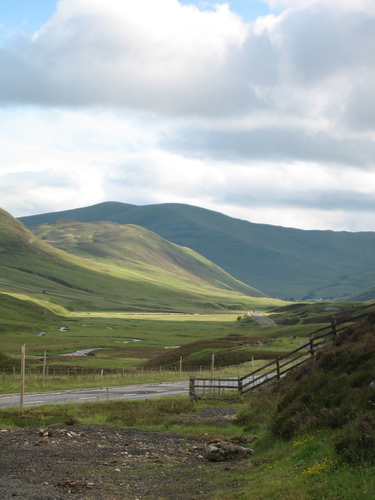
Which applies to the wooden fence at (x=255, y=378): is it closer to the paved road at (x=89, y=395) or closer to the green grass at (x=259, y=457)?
the paved road at (x=89, y=395)

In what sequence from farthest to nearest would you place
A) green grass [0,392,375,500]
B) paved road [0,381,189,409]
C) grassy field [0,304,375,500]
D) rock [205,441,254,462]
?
1. paved road [0,381,189,409]
2. rock [205,441,254,462]
3. grassy field [0,304,375,500]
4. green grass [0,392,375,500]

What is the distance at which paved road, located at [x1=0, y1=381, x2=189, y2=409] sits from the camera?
41531 mm

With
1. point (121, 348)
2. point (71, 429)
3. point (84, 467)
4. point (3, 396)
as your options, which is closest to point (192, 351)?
point (121, 348)

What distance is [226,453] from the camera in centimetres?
2123

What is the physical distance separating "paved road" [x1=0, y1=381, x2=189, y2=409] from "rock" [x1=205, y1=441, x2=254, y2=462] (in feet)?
66.9

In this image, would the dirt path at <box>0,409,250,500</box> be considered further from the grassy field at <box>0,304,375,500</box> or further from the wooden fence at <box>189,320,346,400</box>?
the wooden fence at <box>189,320,346,400</box>

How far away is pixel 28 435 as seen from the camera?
24141 mm

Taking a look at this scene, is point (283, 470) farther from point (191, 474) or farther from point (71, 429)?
point (71, 429)

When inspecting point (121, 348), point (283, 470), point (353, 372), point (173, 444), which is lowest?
point (121, 348)

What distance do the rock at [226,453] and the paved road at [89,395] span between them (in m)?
20.4

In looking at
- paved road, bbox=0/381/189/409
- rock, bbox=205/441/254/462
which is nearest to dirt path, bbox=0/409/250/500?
rock, bbox=205/441/254/462

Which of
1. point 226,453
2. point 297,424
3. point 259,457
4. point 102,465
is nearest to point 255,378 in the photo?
point 297,424

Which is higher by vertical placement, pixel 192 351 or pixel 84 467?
pixel 84 467

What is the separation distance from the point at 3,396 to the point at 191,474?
104 ft
